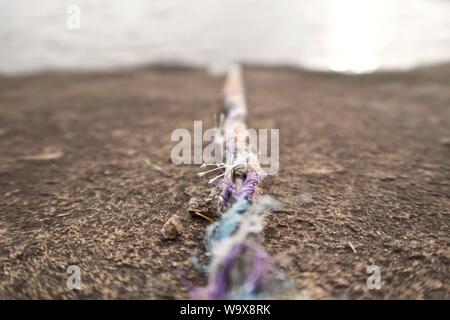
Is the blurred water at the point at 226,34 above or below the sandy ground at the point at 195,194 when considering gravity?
above

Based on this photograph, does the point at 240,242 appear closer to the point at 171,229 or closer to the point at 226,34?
the point at 171,229

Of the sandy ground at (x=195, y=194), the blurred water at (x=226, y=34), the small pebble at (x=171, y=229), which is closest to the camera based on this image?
the sandy ground at (x=195, y=194)

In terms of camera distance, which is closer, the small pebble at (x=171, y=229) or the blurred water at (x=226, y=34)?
the small pebble at (x=171, y=229)

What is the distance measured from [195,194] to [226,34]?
3.62 m

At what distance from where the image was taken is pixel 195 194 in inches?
56.9

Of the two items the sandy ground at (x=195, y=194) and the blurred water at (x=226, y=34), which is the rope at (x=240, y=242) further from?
the blurred water at (x=226, y=34)

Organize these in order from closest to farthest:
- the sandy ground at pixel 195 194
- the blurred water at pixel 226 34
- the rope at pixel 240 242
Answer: the rope at pixel 240 242, the sandy ground at pixel 195 194, the blurred water at pixel 226 34

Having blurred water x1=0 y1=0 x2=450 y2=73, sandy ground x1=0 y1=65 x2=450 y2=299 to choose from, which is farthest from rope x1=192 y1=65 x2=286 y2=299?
blurred water x1=0 y1=0 x2=450 y2=73

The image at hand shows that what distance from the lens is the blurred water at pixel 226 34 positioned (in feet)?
13.3

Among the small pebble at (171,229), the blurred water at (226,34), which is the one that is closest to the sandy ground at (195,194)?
the small pebble at (171,229)

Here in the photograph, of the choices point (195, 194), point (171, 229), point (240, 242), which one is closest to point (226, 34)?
point (195, 194)

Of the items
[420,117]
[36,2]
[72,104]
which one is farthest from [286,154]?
[36,2]

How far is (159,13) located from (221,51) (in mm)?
1588

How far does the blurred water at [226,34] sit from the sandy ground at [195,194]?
142cm
